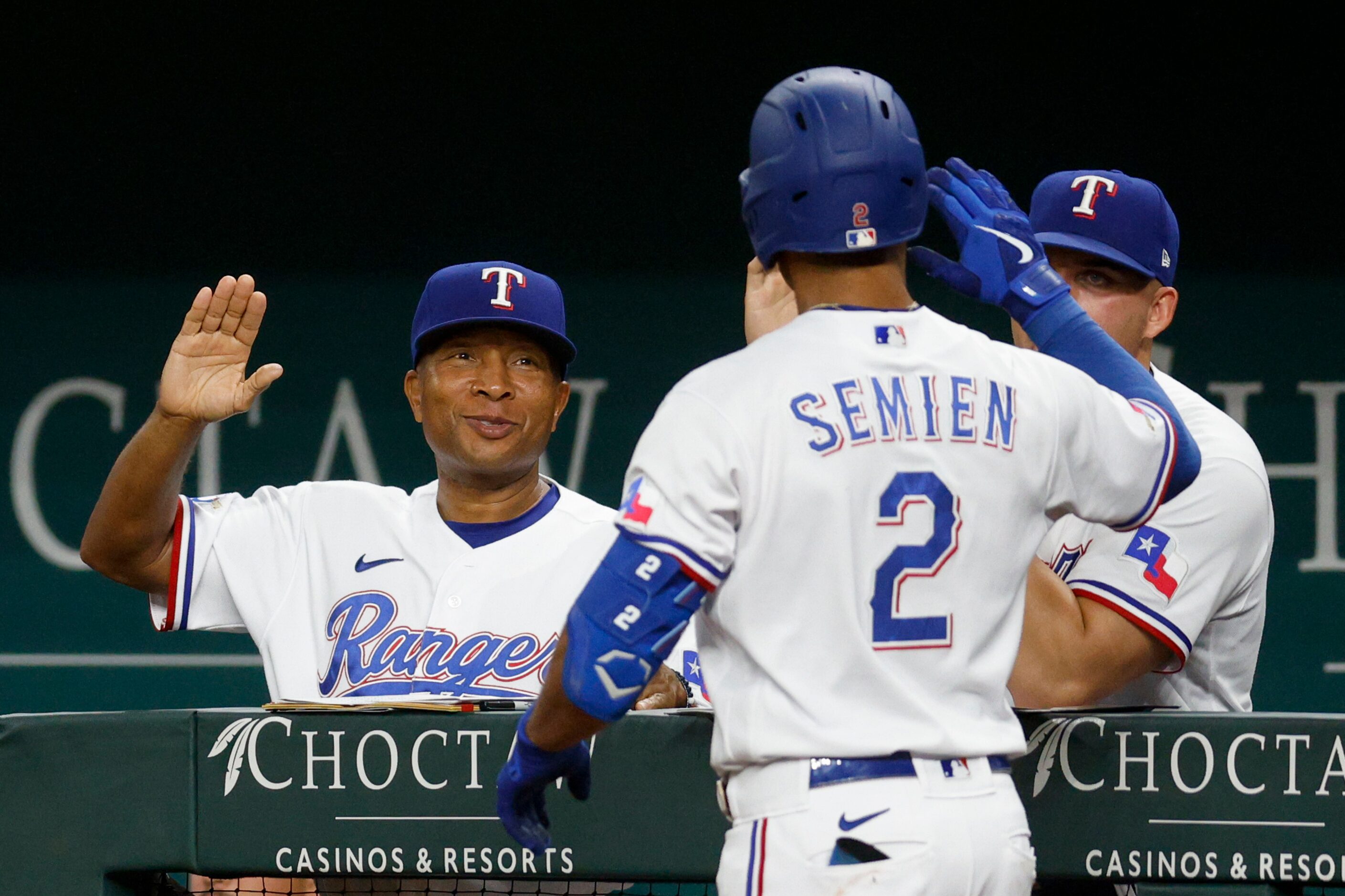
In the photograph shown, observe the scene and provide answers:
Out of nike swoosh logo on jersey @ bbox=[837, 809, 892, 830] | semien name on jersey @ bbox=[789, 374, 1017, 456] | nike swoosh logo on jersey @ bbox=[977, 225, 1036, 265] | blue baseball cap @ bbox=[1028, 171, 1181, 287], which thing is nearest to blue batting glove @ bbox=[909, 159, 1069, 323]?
nike swoosh logo on jersey @ bbox=[977, 225, 1036, 265]

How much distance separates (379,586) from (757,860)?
112 centimetres

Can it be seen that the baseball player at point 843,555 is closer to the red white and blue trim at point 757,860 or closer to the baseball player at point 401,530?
the red white and blue trim at point 757,860

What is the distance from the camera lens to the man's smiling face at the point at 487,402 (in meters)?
2.34

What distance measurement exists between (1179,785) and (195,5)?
11.2 feet

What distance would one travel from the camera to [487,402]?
235cm

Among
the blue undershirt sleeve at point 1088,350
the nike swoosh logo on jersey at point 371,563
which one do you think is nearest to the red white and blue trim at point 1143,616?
the blue undershirt sleeve at point 1088,350

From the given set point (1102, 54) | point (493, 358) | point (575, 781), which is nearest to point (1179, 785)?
point (575, 781)

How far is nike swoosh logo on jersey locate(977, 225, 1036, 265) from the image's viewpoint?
1621 millimetres

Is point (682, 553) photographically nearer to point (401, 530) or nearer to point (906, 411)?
point (906, 411)

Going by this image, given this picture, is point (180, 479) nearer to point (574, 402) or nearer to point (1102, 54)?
point (574, 402)

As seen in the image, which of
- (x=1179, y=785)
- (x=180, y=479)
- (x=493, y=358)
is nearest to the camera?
(x=1179, y=785)

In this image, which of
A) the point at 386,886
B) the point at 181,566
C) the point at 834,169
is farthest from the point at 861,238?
the point at 181,566

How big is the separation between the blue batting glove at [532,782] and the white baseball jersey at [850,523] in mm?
154

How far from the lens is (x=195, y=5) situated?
4113 millimetres
